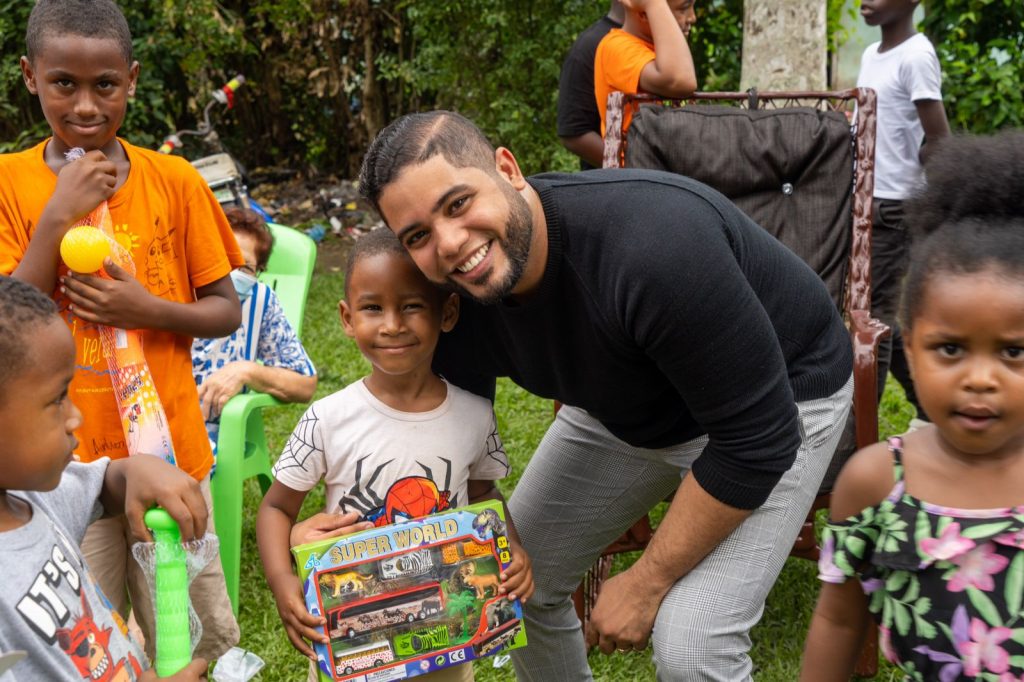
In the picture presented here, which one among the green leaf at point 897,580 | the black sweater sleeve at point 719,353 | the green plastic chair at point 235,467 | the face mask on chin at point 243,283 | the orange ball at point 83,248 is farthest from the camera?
the face mask on chin at point 243,283

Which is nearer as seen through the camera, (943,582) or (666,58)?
(943,582)

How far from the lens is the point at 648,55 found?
4.29m

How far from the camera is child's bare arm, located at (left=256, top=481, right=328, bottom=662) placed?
227cm

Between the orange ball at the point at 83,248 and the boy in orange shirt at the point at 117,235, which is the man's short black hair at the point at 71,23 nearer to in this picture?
the boy in orange shirt at the point at 117,235

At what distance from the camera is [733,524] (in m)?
2.32

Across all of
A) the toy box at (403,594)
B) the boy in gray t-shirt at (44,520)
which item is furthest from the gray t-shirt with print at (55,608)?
the toy box at (403,594)

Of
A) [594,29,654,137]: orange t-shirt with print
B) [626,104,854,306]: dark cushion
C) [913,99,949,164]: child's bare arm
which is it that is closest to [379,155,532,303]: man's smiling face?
[626,104,854,306]: dark cushion

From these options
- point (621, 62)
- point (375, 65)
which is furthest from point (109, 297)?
A: point (375, 65)

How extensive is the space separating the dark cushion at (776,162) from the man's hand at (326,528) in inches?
77.4

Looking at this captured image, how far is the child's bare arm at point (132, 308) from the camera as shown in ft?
8.27

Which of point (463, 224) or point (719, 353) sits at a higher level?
point (463, 224)

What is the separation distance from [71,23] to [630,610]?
1889mm

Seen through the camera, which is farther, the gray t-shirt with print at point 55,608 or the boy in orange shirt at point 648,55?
the boy in orange shirt at point 648,55

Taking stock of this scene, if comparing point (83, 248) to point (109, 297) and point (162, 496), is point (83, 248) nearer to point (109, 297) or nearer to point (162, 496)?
point (109, 297)
